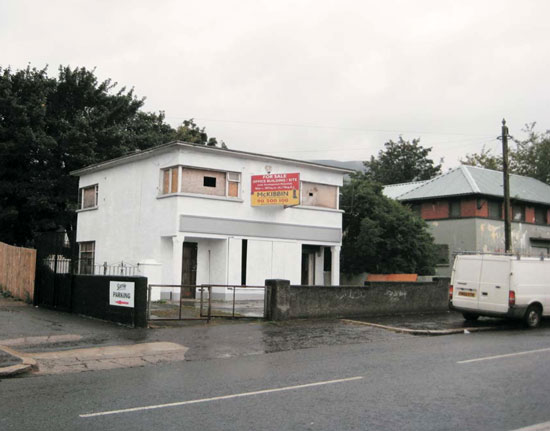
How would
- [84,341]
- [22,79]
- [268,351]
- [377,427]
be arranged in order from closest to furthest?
1. [377,427]
2. [268,351]
3. [84,341]
4. [22,79]

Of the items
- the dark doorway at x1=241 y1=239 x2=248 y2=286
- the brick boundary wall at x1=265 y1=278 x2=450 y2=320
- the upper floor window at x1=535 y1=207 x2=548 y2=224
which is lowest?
the brick boundary wall at x1=265 y1=278 x2=450 y2=320

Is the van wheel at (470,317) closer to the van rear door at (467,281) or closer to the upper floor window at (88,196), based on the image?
the van rear door at (467,281)

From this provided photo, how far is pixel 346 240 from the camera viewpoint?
3500cm

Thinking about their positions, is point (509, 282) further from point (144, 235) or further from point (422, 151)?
point (422, 151)

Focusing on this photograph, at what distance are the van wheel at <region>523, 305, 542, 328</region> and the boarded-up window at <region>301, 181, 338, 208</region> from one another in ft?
42.4

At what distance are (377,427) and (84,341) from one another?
360 inches

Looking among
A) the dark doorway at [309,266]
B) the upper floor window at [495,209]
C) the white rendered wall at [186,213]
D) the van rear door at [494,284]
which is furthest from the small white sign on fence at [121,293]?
the upper floor window at [495,209]

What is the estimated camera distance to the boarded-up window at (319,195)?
28297 millimetres

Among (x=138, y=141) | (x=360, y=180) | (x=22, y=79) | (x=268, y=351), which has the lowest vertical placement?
(x=268, y=351)

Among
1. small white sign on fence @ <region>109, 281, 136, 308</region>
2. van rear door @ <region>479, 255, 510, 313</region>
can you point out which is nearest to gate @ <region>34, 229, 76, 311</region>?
small white sign on fence @ <region>109, 281, 136, 308</region>

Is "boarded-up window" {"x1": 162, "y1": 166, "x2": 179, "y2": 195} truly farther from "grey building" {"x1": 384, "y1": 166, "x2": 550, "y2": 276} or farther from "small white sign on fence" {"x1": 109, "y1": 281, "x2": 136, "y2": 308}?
"grey building" {"x1": 384, "y1": 166, "x2": 550, "y2": 276}

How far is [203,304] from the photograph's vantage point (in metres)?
20.1

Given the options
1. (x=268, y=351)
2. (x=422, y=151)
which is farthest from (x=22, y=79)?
(x=422, y=151)

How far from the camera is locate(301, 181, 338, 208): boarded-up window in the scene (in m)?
28.3
